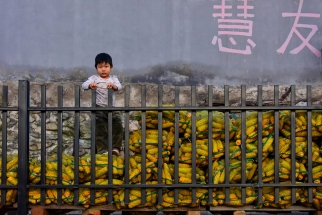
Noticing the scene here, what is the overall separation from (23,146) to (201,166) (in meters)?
1.39

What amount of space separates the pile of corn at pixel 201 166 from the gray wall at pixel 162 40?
8.34ft

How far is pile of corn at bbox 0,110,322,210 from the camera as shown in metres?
3.33

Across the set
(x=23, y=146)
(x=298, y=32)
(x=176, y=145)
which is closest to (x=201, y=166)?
(x=176, y=145)

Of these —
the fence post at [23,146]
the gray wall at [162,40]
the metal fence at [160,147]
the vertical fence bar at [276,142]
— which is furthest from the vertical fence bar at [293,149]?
the gray wall at [162,40]

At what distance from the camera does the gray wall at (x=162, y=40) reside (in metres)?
5.87

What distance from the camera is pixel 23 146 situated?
333cm

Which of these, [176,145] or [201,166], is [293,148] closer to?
[201,166]

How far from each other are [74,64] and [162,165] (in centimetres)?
298

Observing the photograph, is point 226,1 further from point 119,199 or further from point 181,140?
point 119,199

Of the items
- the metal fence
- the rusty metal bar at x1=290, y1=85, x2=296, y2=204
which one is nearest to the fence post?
the metal fence

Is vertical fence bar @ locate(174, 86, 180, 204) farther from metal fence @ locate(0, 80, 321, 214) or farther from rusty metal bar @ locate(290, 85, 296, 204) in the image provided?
rusty metal bar @ locate(290, 85, 296, 204)

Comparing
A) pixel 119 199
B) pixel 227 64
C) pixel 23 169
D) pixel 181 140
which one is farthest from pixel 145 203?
pixel 227 64

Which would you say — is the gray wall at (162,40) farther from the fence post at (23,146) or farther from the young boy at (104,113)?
the fence post at (23,146)

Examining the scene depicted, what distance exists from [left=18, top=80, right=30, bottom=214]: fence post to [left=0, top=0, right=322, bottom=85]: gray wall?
2523 mm
